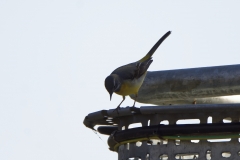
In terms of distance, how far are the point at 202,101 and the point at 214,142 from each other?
1.25 meters

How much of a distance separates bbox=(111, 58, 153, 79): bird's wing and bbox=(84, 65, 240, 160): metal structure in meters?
3.02

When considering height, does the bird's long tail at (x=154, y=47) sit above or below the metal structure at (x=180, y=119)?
above

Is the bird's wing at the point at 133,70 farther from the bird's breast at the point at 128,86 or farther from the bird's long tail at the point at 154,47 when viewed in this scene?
the bird's long tail at the point at 154,47

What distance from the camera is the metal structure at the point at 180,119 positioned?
3.96 meters

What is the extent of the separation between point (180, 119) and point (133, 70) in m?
3.77

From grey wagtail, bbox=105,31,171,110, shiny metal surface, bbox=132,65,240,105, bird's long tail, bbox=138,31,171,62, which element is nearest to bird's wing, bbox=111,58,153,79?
grey wagtail, bbox=105,31,171,110

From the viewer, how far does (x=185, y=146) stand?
4043 millimetres

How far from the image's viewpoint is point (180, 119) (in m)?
4.14

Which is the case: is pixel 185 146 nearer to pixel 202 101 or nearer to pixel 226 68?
pixel 226 68

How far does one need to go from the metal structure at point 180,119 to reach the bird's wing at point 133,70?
3.02m

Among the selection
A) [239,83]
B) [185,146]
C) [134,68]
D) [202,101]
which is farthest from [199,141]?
[134,68]

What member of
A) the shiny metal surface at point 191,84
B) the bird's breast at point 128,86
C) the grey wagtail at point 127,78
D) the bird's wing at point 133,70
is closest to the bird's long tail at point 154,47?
the grey wagtail at point 127,78

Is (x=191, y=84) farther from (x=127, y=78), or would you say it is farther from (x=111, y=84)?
(x=127, y=78)

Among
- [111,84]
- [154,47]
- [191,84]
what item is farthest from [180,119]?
[154,47]
